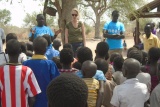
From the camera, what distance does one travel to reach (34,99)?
3.48 metres

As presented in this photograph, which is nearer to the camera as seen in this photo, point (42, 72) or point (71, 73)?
point (71, 73)

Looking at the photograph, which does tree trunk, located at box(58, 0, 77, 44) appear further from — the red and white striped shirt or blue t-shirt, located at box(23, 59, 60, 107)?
the red and white striped shirt

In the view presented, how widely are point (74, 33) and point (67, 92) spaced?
14.1 ft

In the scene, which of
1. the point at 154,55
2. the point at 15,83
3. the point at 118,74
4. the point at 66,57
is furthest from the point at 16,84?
the point at 154,55

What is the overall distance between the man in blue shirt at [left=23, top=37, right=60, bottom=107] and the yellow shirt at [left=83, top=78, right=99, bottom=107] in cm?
42

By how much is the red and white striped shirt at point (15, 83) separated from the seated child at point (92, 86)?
56cm

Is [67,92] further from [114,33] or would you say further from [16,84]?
[114,33]

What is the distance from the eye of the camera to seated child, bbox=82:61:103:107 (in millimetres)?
3576

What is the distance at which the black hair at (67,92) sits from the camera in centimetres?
181

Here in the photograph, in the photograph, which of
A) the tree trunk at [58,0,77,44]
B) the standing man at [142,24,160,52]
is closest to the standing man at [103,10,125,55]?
the standing man at [142,24,160,52]

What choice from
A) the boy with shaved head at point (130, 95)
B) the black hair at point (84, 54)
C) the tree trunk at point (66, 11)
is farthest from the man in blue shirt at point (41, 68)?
the tree trunk at point (66, 11)

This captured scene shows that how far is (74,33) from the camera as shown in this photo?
6.10 meters

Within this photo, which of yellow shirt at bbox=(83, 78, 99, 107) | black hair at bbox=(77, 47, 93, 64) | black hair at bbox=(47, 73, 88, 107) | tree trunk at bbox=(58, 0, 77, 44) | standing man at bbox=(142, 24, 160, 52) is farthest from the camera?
tree trunk at bbox=(58, 0, 77, 44)

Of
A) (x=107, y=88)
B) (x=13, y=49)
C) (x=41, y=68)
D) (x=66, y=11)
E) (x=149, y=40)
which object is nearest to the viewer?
(x=13, y=49)
